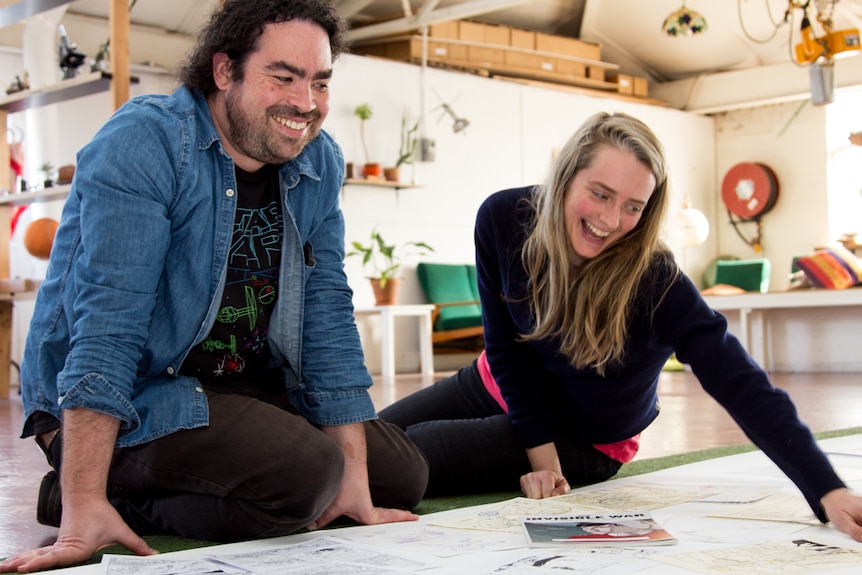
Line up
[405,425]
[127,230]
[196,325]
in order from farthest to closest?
[405,425]
[196,325]
[127,230]

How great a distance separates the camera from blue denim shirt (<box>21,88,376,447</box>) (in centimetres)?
Result: 149

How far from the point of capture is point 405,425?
2.39m

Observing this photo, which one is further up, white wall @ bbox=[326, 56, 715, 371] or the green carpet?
white wall @ bbox=[326, 56, 715, 371]

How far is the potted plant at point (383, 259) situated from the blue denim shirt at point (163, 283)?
5.40 m

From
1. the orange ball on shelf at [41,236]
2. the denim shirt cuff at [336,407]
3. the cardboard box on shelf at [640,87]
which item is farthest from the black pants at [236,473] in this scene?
the cardboard box on shelf at [640,87]

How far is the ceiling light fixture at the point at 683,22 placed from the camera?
8.20 m

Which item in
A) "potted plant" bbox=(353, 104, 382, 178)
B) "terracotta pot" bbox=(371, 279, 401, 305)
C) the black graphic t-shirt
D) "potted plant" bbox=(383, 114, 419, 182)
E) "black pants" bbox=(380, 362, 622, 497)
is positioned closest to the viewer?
the black graphic t-shirt

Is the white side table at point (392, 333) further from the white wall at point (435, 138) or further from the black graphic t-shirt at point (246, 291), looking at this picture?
the black graphic t-shirt at point (246, 291)

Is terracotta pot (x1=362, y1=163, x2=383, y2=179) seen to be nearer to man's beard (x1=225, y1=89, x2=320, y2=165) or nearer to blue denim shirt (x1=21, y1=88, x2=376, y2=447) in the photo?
→ blue denim shirt (x1=21, y1=88, x2=376, y2=447)

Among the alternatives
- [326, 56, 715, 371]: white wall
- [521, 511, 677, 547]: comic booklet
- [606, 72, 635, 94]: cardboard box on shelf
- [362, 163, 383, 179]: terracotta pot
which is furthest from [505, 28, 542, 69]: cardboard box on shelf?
[521, 511, 677, 547]: comic booklet

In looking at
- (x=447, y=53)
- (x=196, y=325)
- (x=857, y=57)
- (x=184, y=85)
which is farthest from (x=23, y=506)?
(x=857, y=57)

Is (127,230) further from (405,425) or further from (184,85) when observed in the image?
(405,425)

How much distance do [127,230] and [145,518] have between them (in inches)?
19.9

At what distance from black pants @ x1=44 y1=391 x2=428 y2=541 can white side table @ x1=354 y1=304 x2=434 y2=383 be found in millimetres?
5134
